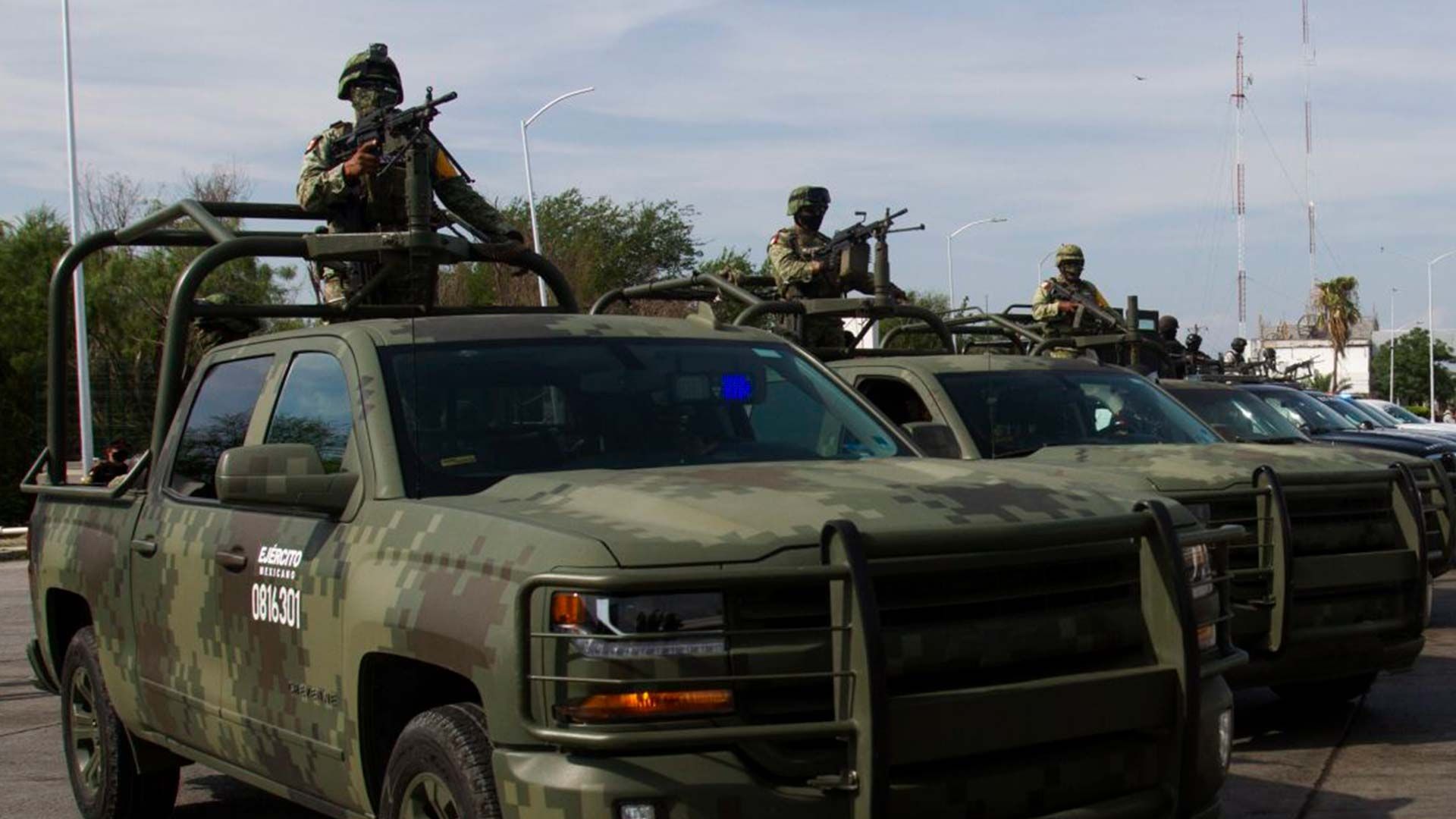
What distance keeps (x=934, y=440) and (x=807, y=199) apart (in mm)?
7640

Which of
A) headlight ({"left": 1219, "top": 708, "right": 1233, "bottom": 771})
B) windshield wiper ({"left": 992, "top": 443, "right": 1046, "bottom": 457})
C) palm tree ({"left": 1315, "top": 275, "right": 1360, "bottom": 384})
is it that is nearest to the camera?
headlight ({"left": 1219, "top": 708, "right": 1233, "bottom": 771})

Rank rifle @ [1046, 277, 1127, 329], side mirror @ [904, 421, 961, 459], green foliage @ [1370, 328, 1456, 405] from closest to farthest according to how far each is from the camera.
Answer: side mirror @ [904, 421, 961, 459]
rifle @ [1046, 277, 1127, 329]
green foliage @ [1370, 328, 1456, 405]

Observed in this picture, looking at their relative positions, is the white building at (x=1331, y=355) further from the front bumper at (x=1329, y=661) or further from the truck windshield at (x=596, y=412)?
the truck windshield at (x=596, y=412)

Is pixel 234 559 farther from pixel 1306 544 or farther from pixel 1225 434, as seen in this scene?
pixel 1225 434

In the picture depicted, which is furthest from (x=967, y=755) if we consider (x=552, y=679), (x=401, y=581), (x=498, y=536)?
(x=401, y=581)

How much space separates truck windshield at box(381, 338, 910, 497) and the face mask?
3.78 meters

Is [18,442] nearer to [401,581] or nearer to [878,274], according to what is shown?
[878,274]

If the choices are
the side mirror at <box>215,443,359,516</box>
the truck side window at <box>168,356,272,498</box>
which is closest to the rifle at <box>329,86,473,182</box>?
the truck side window at <box>168,356,272,498</box>

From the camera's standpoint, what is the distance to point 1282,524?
7074 millimetres

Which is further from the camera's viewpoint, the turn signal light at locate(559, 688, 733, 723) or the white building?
the white building

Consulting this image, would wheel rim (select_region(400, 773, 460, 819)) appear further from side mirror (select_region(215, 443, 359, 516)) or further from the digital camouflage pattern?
side mirror (select_region(215, 443, 359, 516))

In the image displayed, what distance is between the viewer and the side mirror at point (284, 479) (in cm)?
472

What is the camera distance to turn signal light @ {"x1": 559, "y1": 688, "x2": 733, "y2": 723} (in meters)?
3.78

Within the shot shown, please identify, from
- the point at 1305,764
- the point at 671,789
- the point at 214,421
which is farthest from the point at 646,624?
the point at 1305,764
